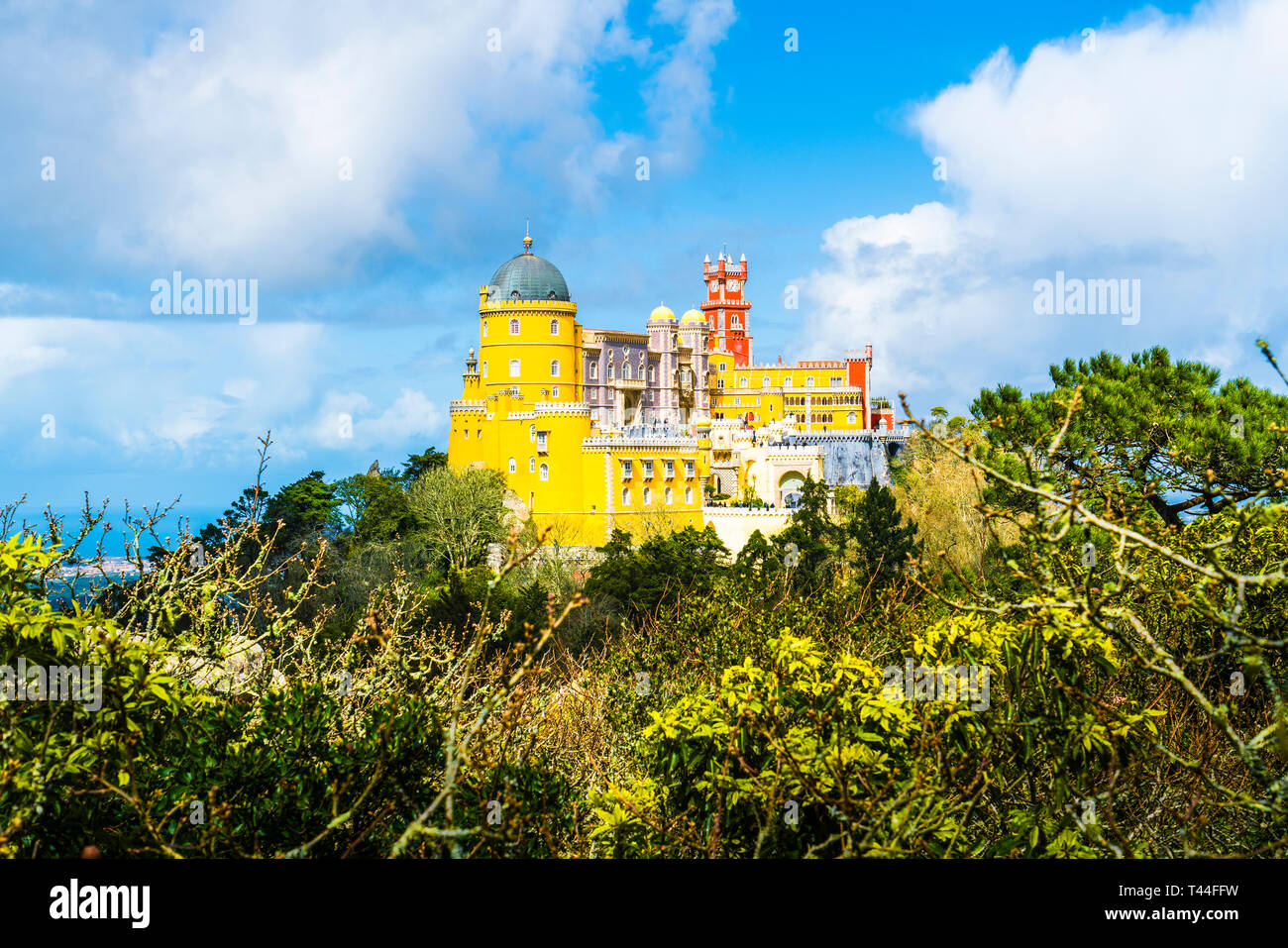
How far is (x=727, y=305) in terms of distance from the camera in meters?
77.8

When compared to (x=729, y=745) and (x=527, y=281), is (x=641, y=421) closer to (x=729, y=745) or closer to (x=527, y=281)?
(x=527, y=281)

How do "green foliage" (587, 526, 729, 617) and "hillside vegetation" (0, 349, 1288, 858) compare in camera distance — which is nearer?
"hillside vegetation" (0, 349, 1288, 858)

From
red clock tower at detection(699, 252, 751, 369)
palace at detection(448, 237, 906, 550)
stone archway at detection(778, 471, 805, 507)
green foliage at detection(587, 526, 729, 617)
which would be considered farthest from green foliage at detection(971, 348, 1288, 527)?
red clock tower at detection(699, 252, 751, 369)

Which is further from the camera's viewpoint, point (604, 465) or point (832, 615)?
point (604, 465)

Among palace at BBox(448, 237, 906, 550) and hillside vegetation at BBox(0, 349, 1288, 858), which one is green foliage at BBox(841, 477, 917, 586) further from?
hillside vegetation at BBox(0, 349, 1288, 858)

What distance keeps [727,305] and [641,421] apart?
19429 mm

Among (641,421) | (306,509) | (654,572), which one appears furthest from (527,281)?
(654,572)

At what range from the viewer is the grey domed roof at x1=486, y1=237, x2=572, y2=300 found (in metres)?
56.0

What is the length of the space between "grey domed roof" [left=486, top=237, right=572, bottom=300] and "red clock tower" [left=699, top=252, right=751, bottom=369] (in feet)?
71.5

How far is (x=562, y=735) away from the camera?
1175 centimetres

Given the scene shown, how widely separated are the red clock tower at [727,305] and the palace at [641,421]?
3.42m
